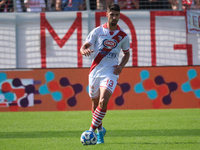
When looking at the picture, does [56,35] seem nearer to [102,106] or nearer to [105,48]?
[105,48]

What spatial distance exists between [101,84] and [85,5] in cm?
639

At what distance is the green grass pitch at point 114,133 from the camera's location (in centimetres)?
468

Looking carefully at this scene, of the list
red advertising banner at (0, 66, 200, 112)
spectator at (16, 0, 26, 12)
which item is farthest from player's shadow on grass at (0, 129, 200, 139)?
spectator at (16, 0, 26, 12)

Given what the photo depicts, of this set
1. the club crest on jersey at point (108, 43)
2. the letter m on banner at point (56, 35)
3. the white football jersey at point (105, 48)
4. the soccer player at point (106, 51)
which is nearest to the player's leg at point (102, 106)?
the soccer player at point (106, 51)

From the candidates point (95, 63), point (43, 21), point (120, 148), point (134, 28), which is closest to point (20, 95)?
point (43, 21)

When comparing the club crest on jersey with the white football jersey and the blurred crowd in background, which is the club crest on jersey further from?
the blurred crowd in background

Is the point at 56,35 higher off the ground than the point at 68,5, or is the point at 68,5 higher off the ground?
the point at 68,5

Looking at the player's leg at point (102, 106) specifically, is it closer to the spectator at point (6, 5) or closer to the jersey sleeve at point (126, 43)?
the jersey sleeve at point (126, 43)

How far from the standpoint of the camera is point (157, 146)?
4.58 metres

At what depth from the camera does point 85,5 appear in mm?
10992

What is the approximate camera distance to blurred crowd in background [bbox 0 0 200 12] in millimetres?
10922

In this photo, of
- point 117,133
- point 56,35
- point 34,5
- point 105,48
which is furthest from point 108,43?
point 34,5

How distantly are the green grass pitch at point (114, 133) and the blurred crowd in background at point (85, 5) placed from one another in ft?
13.4

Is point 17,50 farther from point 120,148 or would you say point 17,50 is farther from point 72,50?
point 120,148
